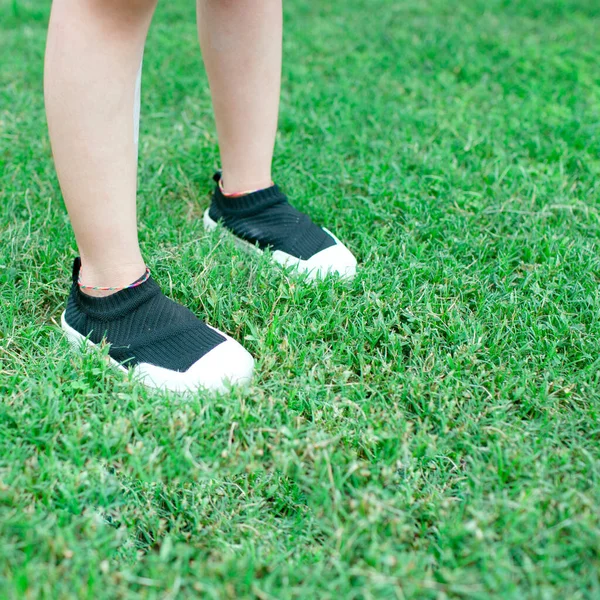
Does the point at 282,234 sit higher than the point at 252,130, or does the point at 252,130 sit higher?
the point at 252,130

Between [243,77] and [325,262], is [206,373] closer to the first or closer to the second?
[325,262]

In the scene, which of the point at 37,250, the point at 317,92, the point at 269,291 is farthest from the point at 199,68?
the point at 269,291

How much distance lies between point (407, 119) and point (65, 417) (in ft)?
5.92

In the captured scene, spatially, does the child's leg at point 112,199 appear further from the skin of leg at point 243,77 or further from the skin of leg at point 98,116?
the skin of leg at point 243,77

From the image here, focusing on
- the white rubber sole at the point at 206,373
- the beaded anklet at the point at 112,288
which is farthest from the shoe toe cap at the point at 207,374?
the beaded anklet at the point at 112,288

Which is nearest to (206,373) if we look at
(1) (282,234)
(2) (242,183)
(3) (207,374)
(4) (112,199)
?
(3) (207,374)

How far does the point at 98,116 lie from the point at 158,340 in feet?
1.54

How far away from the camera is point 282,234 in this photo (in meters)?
1.68

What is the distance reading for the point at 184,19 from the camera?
3.55 m

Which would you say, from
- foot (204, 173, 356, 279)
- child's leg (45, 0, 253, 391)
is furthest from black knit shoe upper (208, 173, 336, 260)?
child's leg (45, 0, 253, 391)

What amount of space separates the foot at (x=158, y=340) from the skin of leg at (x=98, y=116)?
0.07m

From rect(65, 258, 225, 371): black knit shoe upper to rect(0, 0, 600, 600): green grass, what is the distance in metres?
0.07

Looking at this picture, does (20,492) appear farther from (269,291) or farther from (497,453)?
(497,453)

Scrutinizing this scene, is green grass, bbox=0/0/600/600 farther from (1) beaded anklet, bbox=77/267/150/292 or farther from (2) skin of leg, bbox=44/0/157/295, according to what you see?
(2) skin of leg, bbox=44/0/157/295
